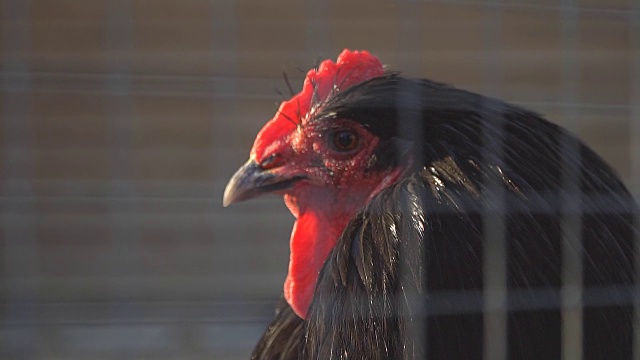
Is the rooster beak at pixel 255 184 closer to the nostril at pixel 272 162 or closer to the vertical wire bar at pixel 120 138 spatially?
the nostril at pixel 272 162

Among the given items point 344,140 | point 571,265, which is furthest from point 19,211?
point 571,265

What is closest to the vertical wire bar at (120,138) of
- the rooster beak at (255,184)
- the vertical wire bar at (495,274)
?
the rooster beak at (255,184)

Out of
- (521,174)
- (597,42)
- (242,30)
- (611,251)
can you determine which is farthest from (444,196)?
(597,42)

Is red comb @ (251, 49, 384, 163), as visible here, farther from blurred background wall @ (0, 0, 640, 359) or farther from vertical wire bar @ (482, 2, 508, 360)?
blurred background wall @ (0, 0, 640, 359)

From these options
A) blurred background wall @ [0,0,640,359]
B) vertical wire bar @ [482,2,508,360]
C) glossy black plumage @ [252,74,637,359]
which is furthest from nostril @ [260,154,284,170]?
blurred background wall @ [0,0,640,359]

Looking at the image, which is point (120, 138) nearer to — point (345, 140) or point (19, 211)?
point (345, 140)

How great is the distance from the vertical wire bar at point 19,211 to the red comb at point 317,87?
1.18 ft

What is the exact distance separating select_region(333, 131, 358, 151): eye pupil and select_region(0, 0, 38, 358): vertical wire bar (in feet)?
1.49

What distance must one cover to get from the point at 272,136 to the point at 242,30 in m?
1.28

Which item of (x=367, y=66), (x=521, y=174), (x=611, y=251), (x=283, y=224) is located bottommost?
(x=283, y=224)

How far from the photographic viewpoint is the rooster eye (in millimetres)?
1087

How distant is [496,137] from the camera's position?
100 centimetres

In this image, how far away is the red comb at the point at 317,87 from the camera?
119 cm

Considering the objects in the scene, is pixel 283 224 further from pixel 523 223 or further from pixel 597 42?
pixel 523 223
